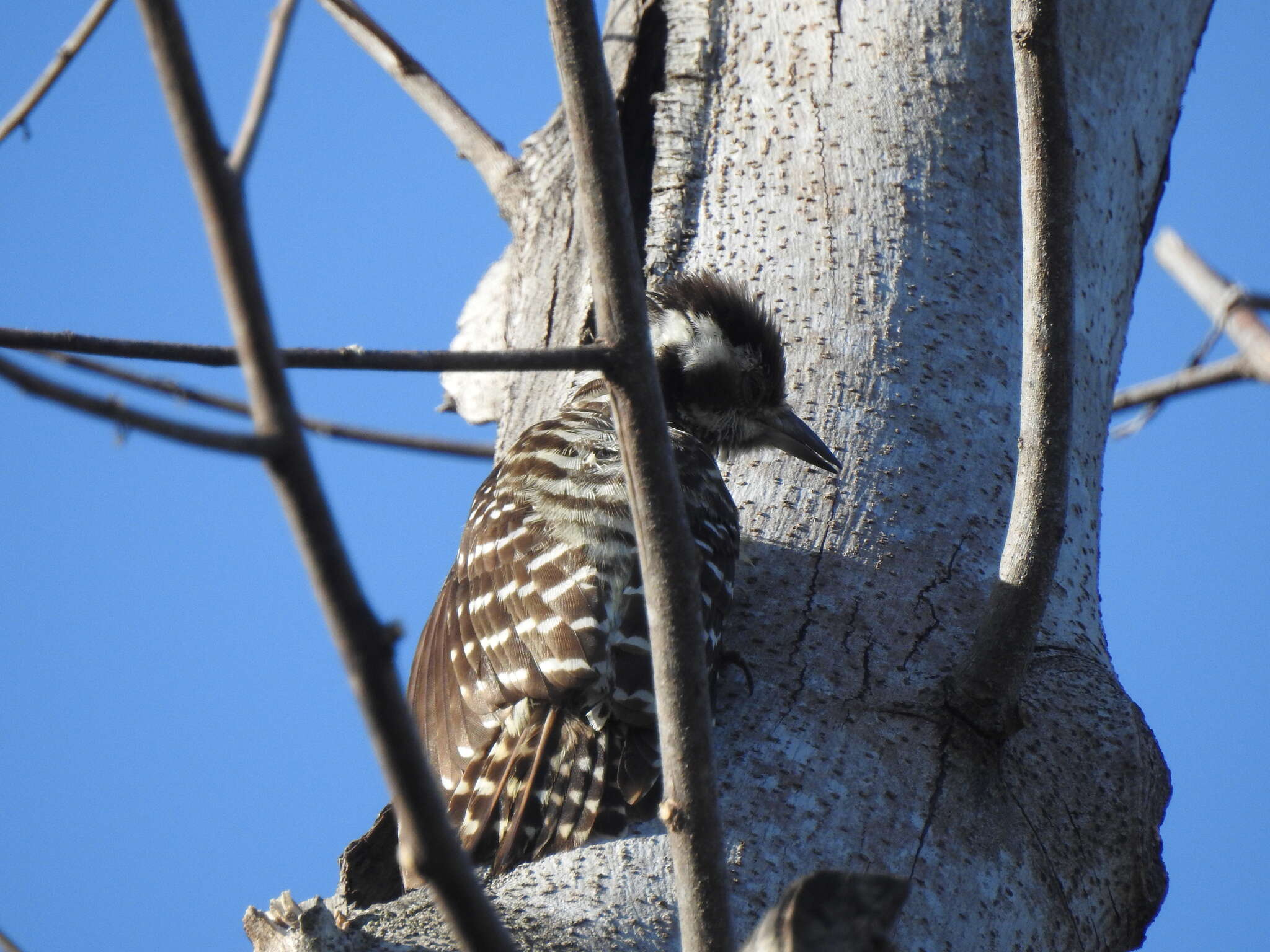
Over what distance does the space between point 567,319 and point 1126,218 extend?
1521 millimetres

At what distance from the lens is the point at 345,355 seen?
131cm

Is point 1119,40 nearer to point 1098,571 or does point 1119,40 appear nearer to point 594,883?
point 1098,571

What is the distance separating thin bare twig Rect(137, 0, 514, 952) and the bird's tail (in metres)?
1.45

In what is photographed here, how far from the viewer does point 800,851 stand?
1.98 meters

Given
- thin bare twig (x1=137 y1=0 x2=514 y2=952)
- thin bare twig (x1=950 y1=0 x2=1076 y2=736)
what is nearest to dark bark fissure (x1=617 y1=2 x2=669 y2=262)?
thin bare twig (x1=950 y1=0 x2=1076 y2=736)

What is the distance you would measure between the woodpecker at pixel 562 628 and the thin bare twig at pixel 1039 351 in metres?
0.55

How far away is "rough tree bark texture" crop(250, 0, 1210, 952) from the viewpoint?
6.67 feet

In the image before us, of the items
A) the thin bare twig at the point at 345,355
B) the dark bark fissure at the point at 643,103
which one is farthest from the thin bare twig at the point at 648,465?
the dark bark fissure at the point at 643,103

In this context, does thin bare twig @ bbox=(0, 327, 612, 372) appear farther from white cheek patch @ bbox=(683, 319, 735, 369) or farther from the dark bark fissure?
the dark bark fissure

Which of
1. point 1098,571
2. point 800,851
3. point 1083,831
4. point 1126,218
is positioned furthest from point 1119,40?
point 800,851

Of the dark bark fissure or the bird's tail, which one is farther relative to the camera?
the dark bark fissure

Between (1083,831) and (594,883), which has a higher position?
(1083,831)

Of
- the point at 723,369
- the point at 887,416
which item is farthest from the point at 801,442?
the point at 723,369

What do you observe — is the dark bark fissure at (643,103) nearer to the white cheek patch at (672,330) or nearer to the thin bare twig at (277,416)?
the white cheek patch at (672,330)
